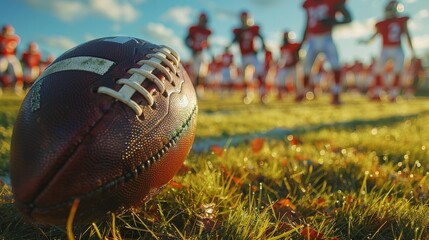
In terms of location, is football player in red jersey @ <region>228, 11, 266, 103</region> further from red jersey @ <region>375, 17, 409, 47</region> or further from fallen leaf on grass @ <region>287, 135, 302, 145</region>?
fallen leaf on grass @ <region>287, 135, 302, 145</region>

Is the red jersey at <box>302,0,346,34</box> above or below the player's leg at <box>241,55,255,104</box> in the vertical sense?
above

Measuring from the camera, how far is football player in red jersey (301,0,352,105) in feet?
25.0

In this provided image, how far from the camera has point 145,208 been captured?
58.2 inches

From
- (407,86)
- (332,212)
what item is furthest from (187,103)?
(407,86)

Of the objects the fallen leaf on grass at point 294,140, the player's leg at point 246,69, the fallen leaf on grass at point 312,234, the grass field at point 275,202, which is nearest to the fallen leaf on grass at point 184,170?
the grass field at point 275,202

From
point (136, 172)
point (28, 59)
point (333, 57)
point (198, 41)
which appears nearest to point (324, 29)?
point (333, 57)

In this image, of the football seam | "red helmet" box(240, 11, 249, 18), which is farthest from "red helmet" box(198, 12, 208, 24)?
the football seam

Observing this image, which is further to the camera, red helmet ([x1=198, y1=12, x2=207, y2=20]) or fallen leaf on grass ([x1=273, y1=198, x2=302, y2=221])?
red helmet ([x1=198, y1=12, x2=207, y2=20])

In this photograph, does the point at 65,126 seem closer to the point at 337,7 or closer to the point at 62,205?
the point at 62,205

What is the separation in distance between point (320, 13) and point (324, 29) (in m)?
0.38

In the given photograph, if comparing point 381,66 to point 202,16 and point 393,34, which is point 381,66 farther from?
point 202,16

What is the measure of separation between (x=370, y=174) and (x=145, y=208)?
4.13 feet

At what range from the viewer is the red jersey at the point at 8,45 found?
1235 cm

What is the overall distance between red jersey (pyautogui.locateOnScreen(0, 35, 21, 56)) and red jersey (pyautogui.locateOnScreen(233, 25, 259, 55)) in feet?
26.6
